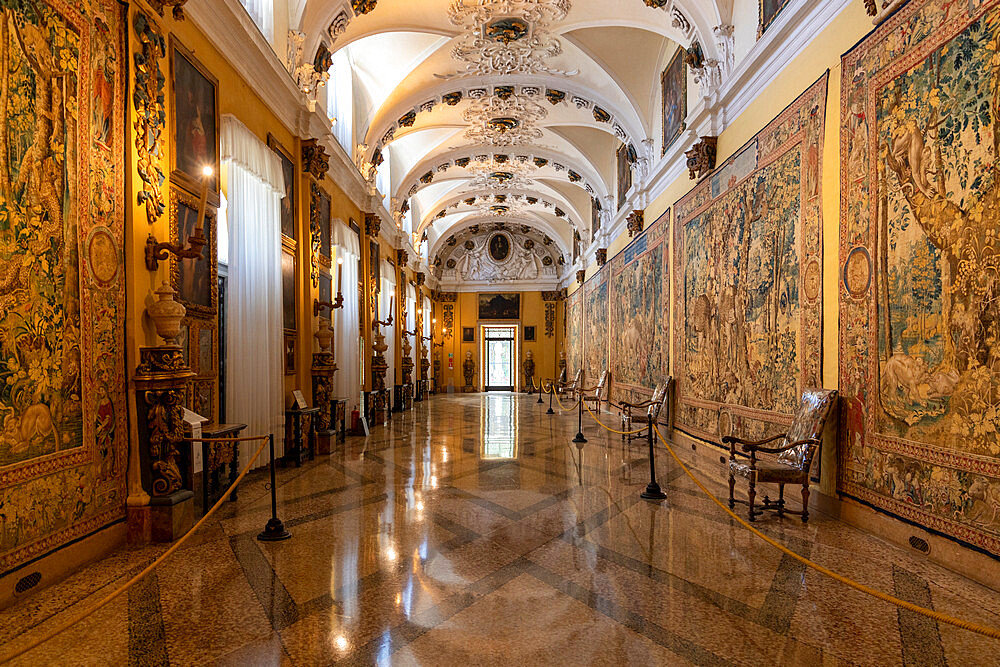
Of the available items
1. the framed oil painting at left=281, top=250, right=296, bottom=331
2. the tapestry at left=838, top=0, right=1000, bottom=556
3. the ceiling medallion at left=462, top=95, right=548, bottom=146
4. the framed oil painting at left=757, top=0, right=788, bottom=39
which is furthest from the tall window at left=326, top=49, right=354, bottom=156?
the tapestry at left=838, top=0, right=1000, bottom=556

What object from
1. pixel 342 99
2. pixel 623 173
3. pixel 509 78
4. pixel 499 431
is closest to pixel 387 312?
pixel 499 431

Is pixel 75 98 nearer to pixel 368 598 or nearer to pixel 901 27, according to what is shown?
pixel 368 598

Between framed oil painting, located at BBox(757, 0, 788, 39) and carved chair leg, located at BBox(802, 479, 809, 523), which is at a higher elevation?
framed oil painting, located at BBox(757, 0, 788, 39)

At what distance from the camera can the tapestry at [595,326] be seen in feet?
58.4

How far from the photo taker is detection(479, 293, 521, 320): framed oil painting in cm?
2900

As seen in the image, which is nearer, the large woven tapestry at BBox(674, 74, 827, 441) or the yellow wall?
the large woven tapestry at BBox(674, 74, 827, 441)

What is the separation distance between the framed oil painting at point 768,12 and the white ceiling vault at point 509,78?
45.1 inches

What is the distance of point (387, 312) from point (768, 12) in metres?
12.5

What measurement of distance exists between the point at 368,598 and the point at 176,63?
17.1ft

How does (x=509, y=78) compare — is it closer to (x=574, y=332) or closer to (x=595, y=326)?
(x=595, y=326)

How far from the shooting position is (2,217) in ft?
10.8

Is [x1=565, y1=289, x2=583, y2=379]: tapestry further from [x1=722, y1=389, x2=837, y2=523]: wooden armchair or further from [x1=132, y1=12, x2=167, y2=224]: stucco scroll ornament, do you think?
[x1=132, y1=12, x2=167, y2=224]: stucco scroll ornament

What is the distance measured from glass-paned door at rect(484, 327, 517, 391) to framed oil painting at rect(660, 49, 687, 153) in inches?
758

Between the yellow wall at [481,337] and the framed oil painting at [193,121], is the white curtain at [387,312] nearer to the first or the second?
the framed oil painting at [193,121]
